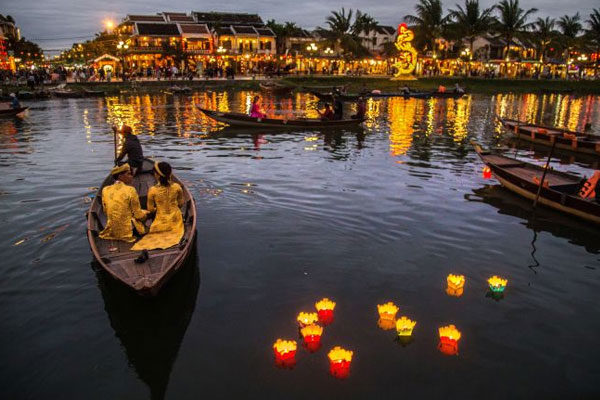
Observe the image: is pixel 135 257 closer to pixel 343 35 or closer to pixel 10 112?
pixel 10 112

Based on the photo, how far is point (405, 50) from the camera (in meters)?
54.7

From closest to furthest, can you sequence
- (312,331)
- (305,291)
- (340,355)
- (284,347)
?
(340,355), (284,347), (312,331), (305,291)

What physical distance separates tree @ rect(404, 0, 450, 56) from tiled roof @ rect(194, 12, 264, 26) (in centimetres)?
2842

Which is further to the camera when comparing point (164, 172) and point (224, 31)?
point (224, 31)

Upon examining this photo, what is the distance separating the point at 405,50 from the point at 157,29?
37.9 meters

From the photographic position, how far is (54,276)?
7574mm

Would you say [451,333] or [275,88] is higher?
[275,88]

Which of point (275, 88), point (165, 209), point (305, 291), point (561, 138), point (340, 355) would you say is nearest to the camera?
point (340, 355)

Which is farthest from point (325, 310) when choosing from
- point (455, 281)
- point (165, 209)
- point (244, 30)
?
point (244, 30)

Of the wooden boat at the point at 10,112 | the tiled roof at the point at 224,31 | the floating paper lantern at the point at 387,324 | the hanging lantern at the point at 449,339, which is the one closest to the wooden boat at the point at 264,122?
the wooden boat at the point at 10,112

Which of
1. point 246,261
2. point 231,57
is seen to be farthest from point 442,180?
point 231,57

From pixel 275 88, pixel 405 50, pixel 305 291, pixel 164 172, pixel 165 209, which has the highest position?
pixel 405 50

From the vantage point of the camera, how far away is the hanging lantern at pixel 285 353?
17.5ft

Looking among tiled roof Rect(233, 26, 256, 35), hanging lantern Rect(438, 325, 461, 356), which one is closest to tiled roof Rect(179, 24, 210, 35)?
tiled roof Rect(233, 26, 256, 35)
